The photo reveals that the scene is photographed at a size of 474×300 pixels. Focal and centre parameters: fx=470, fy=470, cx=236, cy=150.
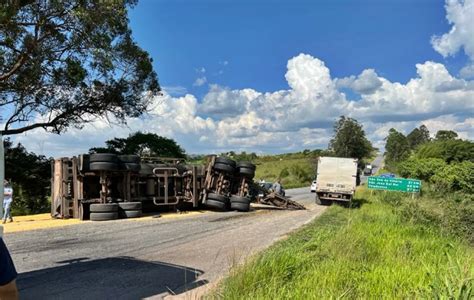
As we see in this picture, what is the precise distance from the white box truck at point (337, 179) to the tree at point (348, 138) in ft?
179

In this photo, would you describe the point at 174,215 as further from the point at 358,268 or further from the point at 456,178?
the point at 456,178

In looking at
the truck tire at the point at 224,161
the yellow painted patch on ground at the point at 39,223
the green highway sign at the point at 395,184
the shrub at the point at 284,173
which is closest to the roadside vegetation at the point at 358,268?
the truck tire at the point at 224,161

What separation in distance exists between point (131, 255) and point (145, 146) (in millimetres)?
19001

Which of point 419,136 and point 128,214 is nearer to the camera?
point 128,214

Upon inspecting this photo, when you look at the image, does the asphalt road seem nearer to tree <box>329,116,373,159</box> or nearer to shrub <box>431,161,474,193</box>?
shrub <box>431,161,474,193</box>

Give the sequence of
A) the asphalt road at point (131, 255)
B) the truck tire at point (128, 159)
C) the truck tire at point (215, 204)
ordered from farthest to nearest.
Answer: the truck tire at point (215, 204)
the truck tire at point (128, 159)
the asphalt road at point (131, 255)

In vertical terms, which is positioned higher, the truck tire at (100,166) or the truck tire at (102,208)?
the truck tire at (100,166)

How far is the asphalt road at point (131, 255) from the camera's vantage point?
7.27m

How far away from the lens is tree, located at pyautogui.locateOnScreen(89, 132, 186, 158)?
27375 millimetres

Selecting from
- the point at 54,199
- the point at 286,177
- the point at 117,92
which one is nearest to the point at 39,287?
the point at 54,199

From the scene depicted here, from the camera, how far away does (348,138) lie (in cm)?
8138

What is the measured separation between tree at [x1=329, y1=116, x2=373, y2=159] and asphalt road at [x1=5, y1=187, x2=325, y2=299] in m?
66.5

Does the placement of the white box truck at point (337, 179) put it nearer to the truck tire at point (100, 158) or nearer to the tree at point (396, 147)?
the truck tire at point (100, 158)

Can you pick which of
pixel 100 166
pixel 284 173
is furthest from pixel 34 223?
pixel 284 173
